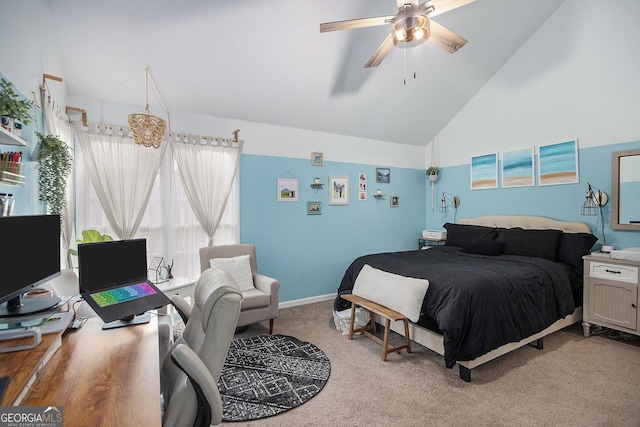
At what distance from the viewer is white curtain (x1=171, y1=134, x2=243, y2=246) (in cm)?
354

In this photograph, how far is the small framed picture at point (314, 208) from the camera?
14.5 ft

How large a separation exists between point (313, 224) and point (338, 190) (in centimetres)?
65

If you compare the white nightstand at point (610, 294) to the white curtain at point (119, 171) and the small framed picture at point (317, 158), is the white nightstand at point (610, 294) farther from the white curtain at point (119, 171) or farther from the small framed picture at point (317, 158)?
the white curtain at point (119, 171)

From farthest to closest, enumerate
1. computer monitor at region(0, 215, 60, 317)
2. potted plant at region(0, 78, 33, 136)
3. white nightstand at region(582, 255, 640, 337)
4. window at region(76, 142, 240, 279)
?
window at region(76, 142, 240, 279), white nightstand at region(582, 255, 640, 337), potted plant at region(0, 78, 33, 136), computer monitor at region(0, 215, 60, 317)

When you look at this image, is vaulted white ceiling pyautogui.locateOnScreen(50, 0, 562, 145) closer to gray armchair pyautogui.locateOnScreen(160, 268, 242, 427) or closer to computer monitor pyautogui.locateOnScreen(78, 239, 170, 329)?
computer monitor pyautogui.locateOnScreen(78, 239, 170, 329)

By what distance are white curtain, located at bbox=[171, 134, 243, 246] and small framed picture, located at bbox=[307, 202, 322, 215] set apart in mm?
1131

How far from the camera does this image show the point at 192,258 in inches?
144

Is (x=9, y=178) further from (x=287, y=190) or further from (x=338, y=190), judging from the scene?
(x=338, y=190)

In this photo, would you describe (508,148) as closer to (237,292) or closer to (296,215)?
(296,215)

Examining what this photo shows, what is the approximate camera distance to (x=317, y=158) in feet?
14.6

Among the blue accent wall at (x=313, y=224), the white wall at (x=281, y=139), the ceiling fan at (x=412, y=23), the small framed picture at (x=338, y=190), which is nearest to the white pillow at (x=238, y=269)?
the blue accent wall at (x=313, y=224)

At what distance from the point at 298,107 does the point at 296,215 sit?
1.41m

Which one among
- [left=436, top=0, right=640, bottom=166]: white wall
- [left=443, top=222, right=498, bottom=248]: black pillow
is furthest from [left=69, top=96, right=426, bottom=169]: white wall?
[left=443, top=222, right=498, bottom=248]: black pillow

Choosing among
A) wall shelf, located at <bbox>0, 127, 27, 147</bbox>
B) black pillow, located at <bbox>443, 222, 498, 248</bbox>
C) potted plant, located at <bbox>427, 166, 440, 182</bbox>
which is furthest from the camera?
potted plant, located at <bbox>427, 166, 440, 182</bbox>
